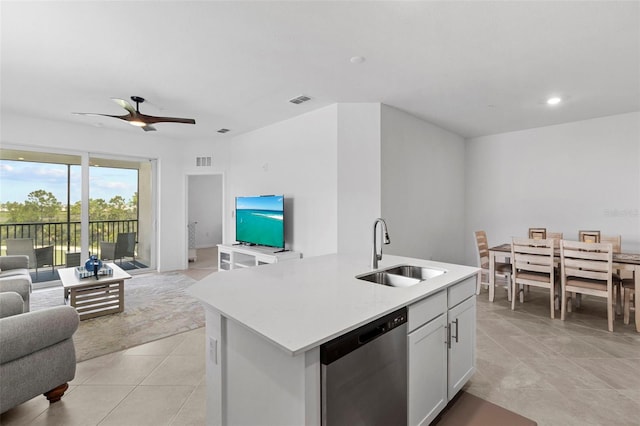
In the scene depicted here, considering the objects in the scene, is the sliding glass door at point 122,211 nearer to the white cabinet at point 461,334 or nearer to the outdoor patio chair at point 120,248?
the outdoor patio chair at point 120,248

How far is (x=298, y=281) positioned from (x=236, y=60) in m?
2.18

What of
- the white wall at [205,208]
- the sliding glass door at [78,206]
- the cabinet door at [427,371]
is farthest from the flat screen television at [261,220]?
the white wall at [205,208]

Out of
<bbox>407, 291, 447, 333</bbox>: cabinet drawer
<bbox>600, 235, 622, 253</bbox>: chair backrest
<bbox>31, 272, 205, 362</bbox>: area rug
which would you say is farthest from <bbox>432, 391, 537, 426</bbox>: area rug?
<bbox>600, 235, 622, 253</bbox>: chair backrest

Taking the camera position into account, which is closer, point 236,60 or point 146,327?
point 236,60

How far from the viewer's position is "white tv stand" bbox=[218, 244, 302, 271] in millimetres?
4500

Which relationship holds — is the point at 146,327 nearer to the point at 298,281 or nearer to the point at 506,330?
the point at 298,281

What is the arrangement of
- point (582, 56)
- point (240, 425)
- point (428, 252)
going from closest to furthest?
point (240, 425) → point (582, 56) → point (428, 252)

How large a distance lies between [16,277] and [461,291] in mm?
4333

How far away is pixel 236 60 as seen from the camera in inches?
111

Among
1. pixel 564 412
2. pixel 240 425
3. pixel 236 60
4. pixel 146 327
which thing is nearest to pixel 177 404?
pixel 240 425

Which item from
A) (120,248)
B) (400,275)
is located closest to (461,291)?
(400,275)

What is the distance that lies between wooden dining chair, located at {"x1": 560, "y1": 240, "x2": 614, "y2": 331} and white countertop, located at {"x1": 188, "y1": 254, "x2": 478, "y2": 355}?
6.98ft

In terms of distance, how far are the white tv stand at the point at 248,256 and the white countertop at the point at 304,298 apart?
227cm

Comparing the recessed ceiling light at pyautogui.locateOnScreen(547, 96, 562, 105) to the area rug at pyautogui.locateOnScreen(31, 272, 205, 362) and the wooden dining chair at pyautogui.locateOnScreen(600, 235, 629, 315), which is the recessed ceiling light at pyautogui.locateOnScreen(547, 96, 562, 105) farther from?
the area rug at pyautogui.locateOnScreen(31, 272, 205, 362)
